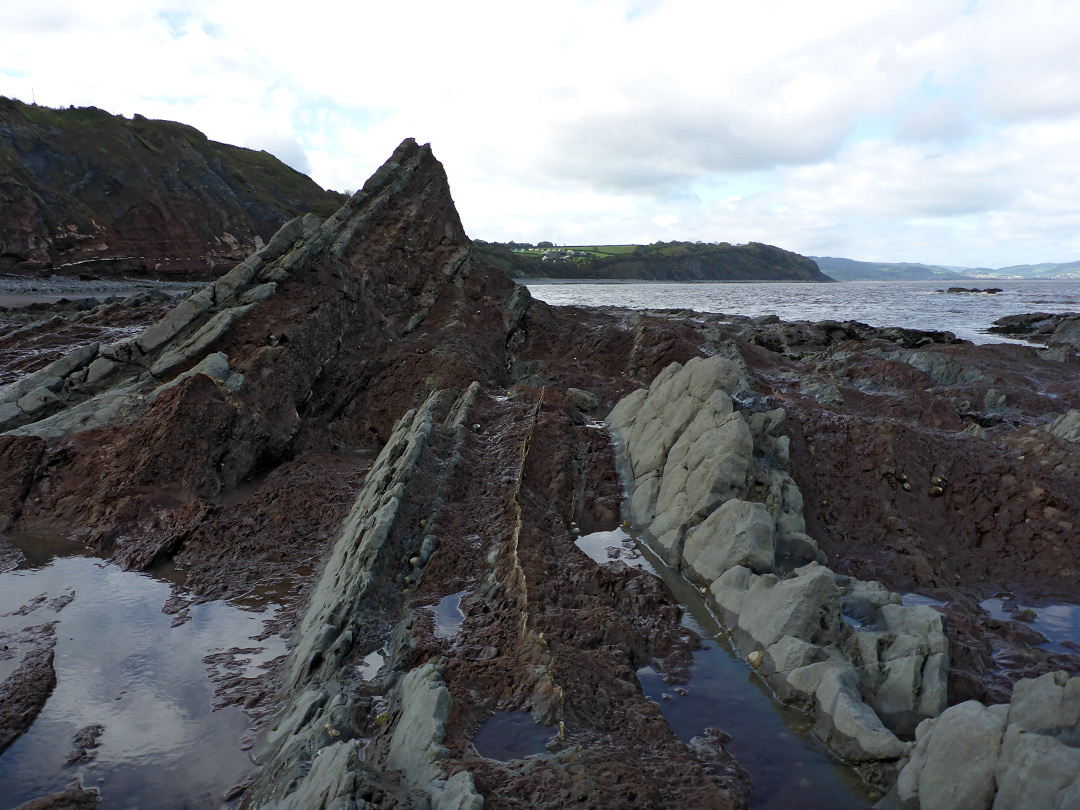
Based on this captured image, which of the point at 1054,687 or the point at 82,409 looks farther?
the point at 82,409

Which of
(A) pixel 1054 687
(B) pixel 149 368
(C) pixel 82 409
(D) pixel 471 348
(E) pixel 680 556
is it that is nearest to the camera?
(A) pixel 1054 687

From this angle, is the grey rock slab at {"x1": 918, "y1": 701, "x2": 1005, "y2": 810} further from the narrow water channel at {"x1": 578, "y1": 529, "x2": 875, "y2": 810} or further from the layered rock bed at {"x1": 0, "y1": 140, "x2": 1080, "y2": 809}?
the narrow water channel at {"x1": 578, "y1": 529, "x2": 875, "y2": 810}

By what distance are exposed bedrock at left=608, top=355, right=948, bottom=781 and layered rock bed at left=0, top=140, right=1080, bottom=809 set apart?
0.14 feet

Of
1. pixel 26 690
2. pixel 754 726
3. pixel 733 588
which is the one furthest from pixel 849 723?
pixel 26 690

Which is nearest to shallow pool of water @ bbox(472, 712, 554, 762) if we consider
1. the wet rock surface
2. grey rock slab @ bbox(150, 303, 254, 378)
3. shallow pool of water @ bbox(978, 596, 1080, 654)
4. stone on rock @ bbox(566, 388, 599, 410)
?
the wet rock surface

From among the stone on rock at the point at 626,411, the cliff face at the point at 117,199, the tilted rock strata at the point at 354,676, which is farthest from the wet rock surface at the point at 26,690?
the cliff face at the point at 117,199

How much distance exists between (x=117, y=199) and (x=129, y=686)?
6552 cm

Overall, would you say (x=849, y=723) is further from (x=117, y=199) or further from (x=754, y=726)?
(x=117, y=199)

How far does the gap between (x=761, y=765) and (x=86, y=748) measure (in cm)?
695

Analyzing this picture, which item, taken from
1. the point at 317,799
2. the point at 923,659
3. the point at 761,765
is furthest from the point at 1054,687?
the point at 317,799

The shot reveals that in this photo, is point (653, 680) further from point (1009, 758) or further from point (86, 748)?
point (86, 748)

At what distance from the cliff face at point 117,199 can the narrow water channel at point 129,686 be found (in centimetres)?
5399

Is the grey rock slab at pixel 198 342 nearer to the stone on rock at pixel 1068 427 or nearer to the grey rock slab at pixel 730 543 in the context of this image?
the grey rock slab at pixel 730 543

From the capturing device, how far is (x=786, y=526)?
10.7 meters
